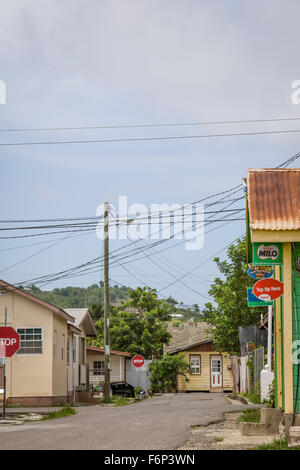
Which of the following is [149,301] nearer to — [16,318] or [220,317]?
[220,317]

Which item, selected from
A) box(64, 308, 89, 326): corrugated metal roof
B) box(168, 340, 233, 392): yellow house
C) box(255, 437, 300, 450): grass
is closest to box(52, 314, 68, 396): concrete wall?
box(64, 308, 89, 326): corrugated metal roof

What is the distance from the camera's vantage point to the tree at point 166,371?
172 ft

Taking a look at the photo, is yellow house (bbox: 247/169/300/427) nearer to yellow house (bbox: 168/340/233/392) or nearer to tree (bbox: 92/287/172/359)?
tree (bbox: 92/287/172/359)

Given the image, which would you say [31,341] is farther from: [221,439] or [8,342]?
[221,439]

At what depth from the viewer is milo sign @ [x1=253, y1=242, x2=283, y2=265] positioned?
44.4ft

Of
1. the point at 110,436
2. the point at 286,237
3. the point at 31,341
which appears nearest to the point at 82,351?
the point at 31,341

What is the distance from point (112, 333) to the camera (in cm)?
5550

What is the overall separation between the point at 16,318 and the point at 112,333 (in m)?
23.7

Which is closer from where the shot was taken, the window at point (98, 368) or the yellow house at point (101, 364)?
the yellow house at point (101, 364)

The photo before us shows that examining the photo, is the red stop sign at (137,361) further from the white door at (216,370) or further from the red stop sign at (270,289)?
the red stop sign at (270,289)

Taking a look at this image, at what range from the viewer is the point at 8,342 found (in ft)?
70.0

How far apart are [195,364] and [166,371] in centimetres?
602

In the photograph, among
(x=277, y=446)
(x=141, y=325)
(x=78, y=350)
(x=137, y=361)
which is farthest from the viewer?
(x=141, y=325)

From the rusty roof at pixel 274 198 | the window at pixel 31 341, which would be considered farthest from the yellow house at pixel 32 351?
the rusty roof at pixel 274 198
